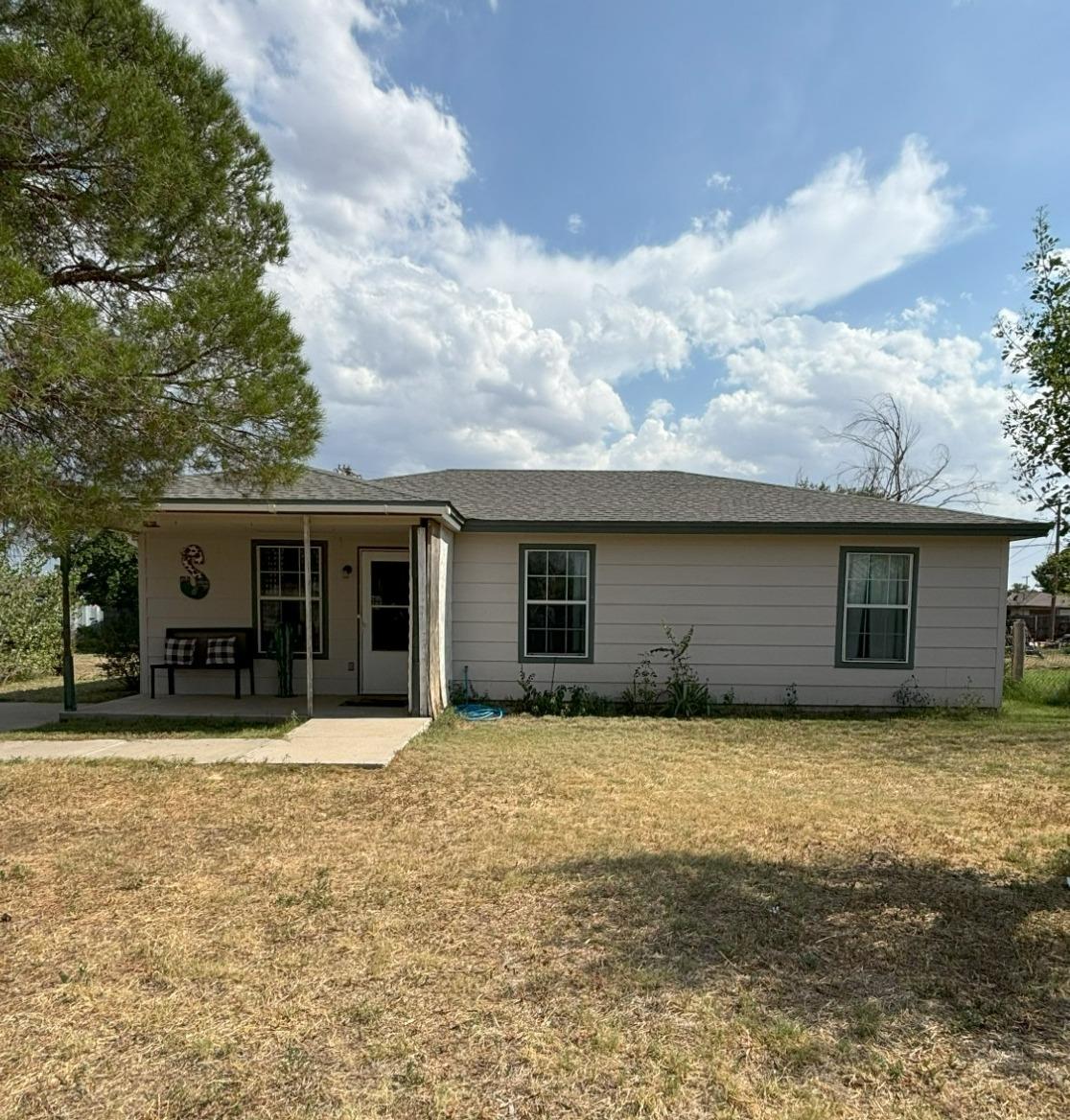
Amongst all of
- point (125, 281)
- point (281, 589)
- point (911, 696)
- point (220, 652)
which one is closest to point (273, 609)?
point (281, 589)

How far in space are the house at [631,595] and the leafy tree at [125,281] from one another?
165 inches

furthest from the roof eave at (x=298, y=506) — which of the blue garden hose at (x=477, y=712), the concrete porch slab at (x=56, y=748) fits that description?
the blue garden hose at (x=477, y=712)

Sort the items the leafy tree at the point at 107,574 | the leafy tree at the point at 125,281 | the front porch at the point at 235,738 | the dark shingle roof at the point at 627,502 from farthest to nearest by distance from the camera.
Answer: the leafy tree at the point at 107,574, the dark shingle roof at the point at 627,502, the front porch at the point at 235,738, the leafy tree at the point at 125,281

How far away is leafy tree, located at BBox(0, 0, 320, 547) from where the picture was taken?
153 inches

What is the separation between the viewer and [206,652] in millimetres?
9562

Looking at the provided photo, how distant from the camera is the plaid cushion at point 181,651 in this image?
31.4 feet

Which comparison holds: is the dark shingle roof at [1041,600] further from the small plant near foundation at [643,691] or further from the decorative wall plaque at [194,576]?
the decorative wall plaque at [194,576]

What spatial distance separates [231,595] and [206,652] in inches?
34.2

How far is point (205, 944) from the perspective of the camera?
3199 mm

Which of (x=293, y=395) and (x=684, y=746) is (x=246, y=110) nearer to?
(x=293, y=395)

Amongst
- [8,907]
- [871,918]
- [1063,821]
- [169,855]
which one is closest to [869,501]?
[1063,821]

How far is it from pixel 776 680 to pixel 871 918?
6.52 meters

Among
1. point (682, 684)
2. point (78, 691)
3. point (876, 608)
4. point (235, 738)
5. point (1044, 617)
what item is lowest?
point (1044, 617)

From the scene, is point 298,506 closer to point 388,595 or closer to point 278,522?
point 278,522
